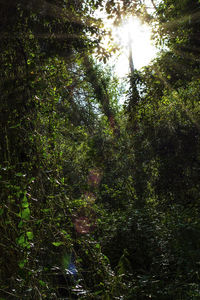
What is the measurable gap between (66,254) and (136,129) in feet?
22.9

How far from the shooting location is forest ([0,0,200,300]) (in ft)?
6.94

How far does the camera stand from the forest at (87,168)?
212cm

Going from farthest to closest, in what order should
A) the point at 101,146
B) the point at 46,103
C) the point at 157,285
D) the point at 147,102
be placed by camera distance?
1. the point at 101,146
2. the point at 147,102
3. the point at 157,285
4. the point at 46,103

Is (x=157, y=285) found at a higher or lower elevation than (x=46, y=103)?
lower

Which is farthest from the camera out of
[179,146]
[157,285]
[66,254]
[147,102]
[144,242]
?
[179,146]

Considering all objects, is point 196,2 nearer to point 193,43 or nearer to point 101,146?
point 193,43

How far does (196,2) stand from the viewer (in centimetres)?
562

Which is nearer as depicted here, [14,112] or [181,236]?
[14,112]

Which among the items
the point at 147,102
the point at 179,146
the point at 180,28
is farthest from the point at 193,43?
the point at 179,146

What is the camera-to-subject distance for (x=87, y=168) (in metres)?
6.87

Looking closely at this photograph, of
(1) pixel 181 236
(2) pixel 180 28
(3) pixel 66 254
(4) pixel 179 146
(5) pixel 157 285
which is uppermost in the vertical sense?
(2) pixel 180 28

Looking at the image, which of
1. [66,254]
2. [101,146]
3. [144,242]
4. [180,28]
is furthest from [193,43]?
[101,146]

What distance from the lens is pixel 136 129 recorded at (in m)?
9.06

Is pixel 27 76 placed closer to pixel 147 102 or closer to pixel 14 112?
pixel 14 112
